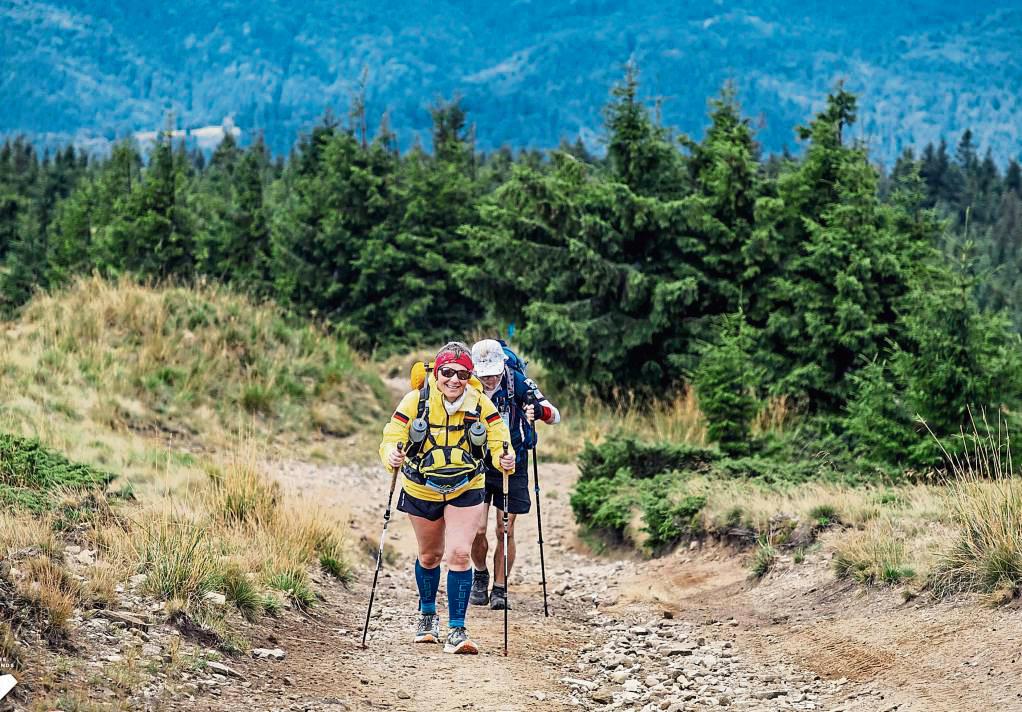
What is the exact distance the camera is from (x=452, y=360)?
21.6 feet

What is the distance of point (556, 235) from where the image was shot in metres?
19.8

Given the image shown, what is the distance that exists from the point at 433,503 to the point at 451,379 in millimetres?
805

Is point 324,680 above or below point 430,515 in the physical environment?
below

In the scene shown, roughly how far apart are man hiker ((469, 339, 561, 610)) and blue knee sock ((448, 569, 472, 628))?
3.36ft

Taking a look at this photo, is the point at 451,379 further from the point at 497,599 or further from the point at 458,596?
the point at 497,599

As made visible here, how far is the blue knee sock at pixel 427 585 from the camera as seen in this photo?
23.1 feet

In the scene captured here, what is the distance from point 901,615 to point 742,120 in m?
14.5

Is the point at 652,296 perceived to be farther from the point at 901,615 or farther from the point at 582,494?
the point at 901,615

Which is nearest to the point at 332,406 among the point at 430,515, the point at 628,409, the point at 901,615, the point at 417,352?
the point at 628,409

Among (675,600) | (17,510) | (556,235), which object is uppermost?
(556,235)

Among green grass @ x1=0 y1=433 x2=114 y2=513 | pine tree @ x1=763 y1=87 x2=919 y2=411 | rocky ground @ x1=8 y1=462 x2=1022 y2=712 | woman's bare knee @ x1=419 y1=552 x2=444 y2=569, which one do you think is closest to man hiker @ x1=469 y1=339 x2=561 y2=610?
rocky ground @ x1=8 y1=462 x2=1022 y2=712

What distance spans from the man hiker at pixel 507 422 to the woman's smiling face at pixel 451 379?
1182 mm

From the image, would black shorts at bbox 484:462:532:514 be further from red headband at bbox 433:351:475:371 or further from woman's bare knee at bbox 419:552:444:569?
red headband at bbox 433:351:475:371

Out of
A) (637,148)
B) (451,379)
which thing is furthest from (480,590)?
(637,148)
